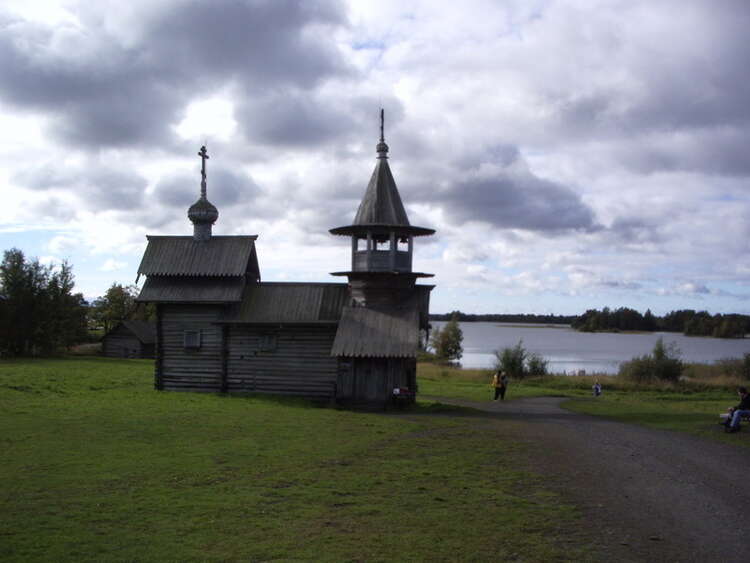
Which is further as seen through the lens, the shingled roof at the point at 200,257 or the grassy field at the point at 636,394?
the shingled roof at the point at 200,257

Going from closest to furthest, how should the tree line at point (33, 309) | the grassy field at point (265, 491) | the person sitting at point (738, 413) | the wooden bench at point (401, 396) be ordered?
the grassy field at point (265, 491)
the person sitting at point (738, 413)
the wooden bench at point (401, 396)
the tree line at point (33, 309)

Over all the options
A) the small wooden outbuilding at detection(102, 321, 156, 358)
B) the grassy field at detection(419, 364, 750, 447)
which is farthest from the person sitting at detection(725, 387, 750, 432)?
the small wooden outbuilding at detection(102, 321, 156, 358)

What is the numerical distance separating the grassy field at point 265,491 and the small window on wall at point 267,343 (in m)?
7.49

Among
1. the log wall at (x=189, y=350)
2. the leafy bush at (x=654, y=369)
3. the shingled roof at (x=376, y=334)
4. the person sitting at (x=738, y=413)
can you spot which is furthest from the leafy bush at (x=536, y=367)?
the person sitting at (x=738, y=413)

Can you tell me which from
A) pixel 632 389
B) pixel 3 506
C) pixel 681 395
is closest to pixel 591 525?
pixel 3 506

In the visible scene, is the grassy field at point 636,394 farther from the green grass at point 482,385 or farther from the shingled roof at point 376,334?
the shingled roof at point 376,334

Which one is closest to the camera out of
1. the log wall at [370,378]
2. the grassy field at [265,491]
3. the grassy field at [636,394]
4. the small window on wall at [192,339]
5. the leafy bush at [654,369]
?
the grassy field at [265,491]

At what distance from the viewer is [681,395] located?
138 feet

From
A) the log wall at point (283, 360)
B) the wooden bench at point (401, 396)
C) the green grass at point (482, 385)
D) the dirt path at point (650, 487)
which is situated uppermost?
the log wall at point (283, 360)

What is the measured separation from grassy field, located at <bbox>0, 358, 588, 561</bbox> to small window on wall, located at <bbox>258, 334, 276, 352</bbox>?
7.49 metres

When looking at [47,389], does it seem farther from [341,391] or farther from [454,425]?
[454,425]

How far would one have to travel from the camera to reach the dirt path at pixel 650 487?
32.2 feet

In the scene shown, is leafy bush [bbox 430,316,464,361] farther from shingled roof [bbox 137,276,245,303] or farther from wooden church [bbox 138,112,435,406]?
shingled roof [bbox 137,276,245,303]

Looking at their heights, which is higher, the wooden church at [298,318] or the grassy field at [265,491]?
the wooden church at [298,318]
